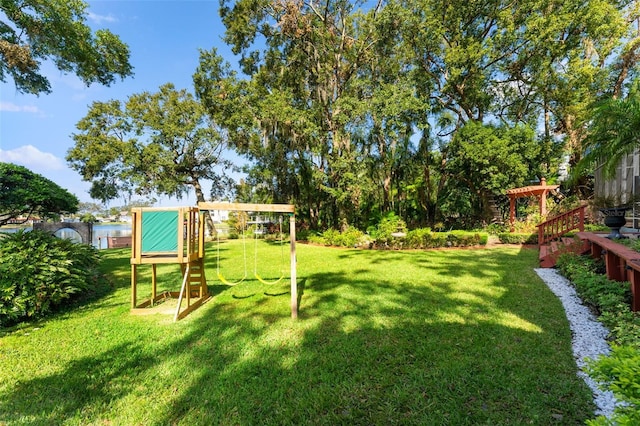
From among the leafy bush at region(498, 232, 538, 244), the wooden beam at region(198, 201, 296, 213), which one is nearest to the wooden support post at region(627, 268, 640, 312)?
the wooden beam at region(198, 201, 296, 213)

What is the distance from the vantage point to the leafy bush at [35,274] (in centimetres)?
368

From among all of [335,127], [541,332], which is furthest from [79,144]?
[541,332]

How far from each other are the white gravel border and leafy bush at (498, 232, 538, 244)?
22.2ft

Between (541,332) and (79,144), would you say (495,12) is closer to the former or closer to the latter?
(541,332)

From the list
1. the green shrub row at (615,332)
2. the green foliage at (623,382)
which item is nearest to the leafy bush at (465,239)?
the green shrub row at (615,332)

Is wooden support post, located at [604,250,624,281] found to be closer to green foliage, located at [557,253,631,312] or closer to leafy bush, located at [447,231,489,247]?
green foliage, located at [557,253,631,312]

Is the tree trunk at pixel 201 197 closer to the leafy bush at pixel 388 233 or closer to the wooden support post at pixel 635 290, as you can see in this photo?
the leafy bush at pixel 388 233

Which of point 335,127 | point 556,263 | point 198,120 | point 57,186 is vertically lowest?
point 556,263

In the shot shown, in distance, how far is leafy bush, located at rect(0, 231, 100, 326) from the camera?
3680 millimetres

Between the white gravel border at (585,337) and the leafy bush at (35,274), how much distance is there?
5.95m

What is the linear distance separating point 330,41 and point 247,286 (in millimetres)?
12482

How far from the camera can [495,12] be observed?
13500 mm

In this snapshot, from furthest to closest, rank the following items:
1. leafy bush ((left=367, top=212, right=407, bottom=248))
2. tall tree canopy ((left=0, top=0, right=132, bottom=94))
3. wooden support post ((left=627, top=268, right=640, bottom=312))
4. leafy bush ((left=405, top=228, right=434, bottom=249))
A: leafy bush ((left=367, top=212, right=407, bottom=248)) → leafy bush ((left=405, top=228, right=434, bottom=249)) → tall tree canopy ((left=0, top=0, right=132, bottom=94)) → wooden support post ((left=627, top=268, right=640, bottom=312))

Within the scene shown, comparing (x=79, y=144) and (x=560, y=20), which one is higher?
(x=560, y=20)
